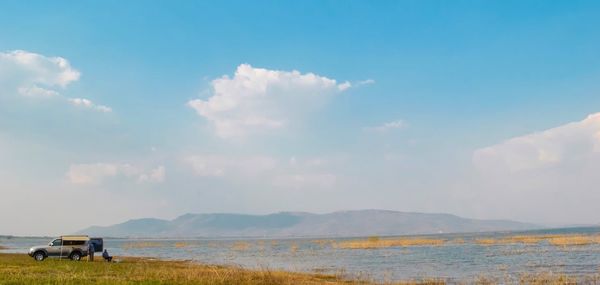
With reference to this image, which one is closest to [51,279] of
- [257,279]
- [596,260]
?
[257,279]

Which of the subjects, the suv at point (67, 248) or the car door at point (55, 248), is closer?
the suv at point (67, 248)

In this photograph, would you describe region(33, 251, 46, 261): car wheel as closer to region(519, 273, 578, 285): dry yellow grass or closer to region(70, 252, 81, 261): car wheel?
region(70, 252, 81, 261): car wheel

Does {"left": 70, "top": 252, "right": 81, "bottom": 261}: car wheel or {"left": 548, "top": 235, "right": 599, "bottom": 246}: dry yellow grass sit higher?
{"left": 70, "top": 252, "right": 81, "bottom": 261}: car wheel

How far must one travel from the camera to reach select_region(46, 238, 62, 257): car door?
4672 centimetres

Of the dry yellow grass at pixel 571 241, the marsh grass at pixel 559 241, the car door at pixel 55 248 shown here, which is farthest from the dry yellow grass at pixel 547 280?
the dry yellow grass at pixel 571 241

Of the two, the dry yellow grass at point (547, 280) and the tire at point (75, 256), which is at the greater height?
the tire at point (75, 256)

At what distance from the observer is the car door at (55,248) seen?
4672cm

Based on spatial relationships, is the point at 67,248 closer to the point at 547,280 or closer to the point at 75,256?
the point at 75,256

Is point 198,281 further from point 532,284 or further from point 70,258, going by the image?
point 70,258

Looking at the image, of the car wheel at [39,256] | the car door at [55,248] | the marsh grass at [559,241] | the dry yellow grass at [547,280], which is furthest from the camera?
the marsh grass at [559,241]

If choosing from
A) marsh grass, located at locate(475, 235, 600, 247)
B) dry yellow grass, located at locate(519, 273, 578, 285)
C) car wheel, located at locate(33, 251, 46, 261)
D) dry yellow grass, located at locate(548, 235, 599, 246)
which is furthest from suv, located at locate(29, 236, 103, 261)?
dry yellow grass, located at locate(548, 235, 599, 246)

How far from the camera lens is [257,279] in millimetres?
29688

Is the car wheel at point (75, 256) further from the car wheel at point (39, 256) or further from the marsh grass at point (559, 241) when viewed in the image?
the marsh grass at point (559, 241)

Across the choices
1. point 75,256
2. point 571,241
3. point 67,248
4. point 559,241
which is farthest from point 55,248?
point 571,241
